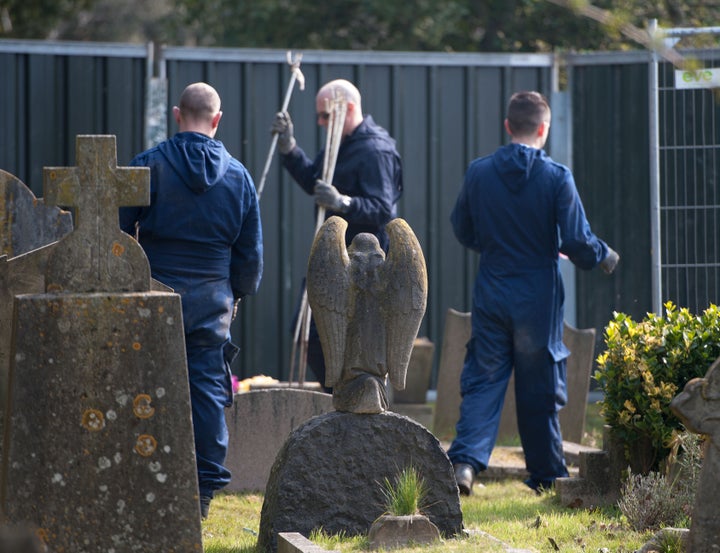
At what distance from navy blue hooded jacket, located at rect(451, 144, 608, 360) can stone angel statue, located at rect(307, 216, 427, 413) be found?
5.91ft

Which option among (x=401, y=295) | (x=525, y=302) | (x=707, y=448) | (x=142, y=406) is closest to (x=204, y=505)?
(x=401, y=295)

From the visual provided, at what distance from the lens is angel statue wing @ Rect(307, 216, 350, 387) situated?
18.4 ft

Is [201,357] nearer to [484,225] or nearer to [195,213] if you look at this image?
[195,213]

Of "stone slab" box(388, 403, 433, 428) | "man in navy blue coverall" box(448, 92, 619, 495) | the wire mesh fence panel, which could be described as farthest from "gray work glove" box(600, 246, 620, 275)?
"stone slab" box(388, 403, 433, 428)

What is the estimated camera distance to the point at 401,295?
223 inches

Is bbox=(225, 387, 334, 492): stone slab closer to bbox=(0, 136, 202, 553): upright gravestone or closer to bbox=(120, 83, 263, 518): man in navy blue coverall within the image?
bbox=(120, 83, 263, 518): man in navy blue coverall

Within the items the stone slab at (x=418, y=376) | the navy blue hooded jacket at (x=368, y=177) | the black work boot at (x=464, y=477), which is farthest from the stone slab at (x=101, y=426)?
the stone slab at (x=418, y=376)

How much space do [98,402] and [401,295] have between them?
58.9 inches

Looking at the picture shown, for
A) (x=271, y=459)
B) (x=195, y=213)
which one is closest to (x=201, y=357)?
(x=195, y=213)

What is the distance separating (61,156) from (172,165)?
443cm

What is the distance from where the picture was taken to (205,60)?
10719mm

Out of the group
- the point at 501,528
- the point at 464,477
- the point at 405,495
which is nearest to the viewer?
the point at 405,495

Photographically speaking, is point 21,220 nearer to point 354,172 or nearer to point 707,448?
point 354,172

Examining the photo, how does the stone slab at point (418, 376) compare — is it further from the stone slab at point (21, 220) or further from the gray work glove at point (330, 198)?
the stone slab at point (21, 220)
